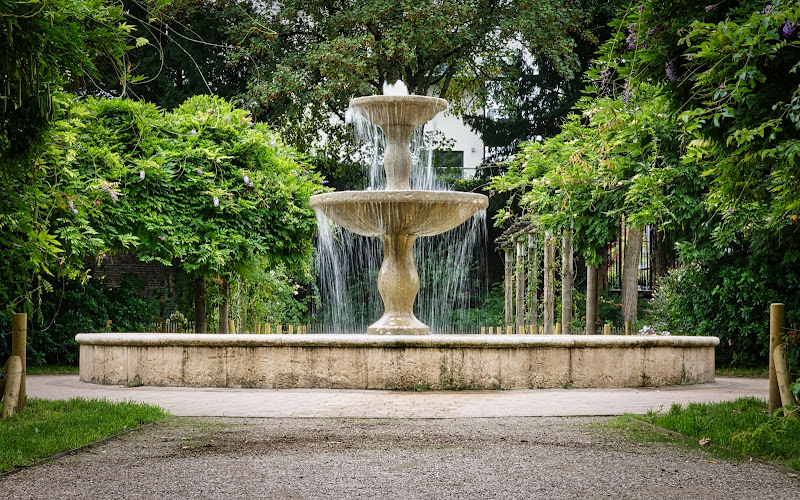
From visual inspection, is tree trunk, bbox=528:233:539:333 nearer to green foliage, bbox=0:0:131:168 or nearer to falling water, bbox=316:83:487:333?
falling water, bbox=316:83:487:333

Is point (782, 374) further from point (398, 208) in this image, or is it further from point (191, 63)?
point (191, 63)

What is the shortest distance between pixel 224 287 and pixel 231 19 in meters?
8.31

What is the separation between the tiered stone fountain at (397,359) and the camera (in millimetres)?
9430

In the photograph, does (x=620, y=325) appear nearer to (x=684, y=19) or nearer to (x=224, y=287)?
(x=224, y=287)

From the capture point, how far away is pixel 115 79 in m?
20.6

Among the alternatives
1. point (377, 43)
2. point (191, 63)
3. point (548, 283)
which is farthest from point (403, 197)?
point (191, 63)

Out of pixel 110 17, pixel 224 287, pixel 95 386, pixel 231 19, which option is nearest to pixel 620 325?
pixel 224 287

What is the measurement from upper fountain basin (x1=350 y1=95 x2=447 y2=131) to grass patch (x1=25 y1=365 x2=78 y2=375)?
18.7 ft

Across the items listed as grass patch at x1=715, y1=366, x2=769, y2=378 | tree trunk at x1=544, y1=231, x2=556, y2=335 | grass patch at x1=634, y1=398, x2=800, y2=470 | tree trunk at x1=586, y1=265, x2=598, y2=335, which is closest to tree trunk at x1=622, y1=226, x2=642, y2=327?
tree trunk at x1=544, y1=231, x2=556, y2=335

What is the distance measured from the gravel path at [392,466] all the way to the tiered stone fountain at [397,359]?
8.69 ft

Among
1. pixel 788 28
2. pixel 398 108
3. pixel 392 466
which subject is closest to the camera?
pixel 788 28

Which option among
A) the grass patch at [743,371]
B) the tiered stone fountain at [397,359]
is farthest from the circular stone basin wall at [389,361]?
the grass patch at [743,371]

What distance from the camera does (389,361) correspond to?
30.9 ft

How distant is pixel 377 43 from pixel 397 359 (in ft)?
39.9
